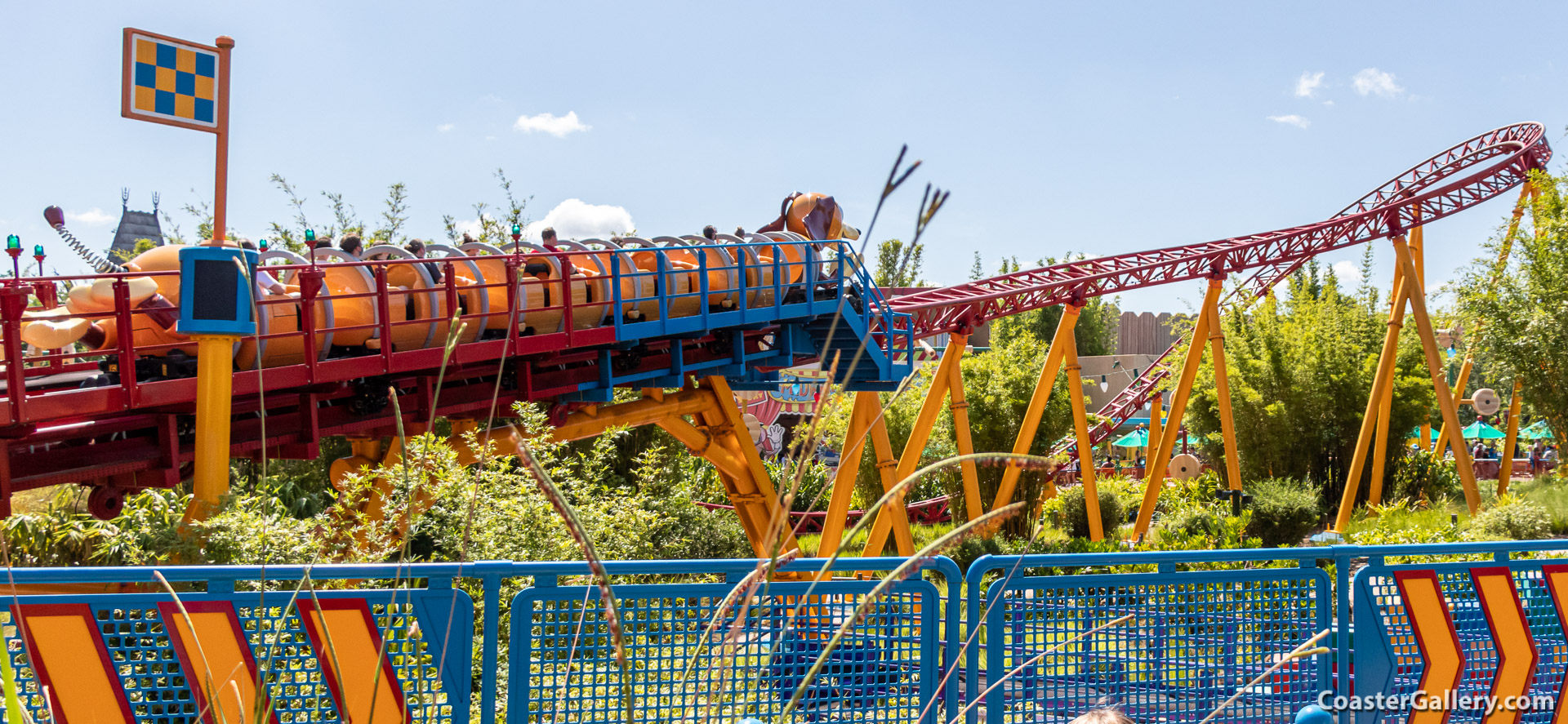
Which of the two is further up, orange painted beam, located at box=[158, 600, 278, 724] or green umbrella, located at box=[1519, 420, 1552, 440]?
orange painted beam, located at box=[158, 600, 278, 724]

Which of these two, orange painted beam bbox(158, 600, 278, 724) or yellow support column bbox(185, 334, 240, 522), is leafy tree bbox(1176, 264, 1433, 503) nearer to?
yellow support column bbox(185, 334, 240, 522)

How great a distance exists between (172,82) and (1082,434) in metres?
11.7

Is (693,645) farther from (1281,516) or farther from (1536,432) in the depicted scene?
(1536,432)

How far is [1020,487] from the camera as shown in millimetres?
16891

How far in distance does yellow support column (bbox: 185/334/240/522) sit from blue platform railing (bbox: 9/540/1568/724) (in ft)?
5.34

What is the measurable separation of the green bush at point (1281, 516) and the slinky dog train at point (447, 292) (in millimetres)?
8901

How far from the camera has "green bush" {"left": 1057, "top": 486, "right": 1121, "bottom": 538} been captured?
16766 mm


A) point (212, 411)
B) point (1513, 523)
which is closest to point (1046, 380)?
point (1513, 523)

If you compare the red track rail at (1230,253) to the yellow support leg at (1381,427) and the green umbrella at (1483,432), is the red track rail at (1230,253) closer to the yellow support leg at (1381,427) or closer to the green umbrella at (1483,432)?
the yellow support leg at (1381,427)

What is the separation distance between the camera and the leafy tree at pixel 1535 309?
584 inches

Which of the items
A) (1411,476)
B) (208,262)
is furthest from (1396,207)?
(208,262)

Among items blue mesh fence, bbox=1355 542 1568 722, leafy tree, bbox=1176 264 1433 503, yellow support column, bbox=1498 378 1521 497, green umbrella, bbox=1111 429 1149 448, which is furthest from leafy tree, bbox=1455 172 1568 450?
blue mesh fence, bbox=1355 542 1568 722

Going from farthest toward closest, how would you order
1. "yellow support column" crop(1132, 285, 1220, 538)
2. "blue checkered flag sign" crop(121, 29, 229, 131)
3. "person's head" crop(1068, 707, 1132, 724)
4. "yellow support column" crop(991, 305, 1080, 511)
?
"yellow support column" crop(1132, 285, 1220, 538), "yellow support column" crop(991, 305, 1080, 511), "blue checkered flag sign" crop(121, 29, 229, 131), "person's head" crop(1068, 707, 1132, 724)

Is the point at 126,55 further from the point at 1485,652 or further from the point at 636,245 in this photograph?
the point at 1485,652
